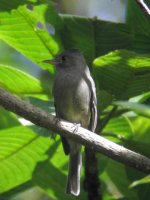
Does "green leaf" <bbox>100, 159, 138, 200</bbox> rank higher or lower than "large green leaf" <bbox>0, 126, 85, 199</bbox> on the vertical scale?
lower

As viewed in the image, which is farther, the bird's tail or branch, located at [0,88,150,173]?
the bird's tail

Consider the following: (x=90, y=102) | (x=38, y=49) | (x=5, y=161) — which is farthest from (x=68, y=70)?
→ (x=5, y=161)

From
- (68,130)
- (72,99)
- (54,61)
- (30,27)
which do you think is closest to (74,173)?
(72,99)

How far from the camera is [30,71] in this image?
20.7ft

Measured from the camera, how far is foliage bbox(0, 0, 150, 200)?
382cm

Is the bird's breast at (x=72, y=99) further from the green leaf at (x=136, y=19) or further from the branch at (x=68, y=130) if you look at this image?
the branch at (x=68, y=130)

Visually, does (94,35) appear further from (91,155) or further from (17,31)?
(91,155)

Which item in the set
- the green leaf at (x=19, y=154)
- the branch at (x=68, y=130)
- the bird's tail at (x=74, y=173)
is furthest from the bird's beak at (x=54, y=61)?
the branch at (x=68, y=130)

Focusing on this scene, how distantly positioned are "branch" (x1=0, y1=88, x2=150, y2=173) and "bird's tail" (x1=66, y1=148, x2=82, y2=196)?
0.67 m

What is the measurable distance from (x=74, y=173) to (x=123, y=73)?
98cm

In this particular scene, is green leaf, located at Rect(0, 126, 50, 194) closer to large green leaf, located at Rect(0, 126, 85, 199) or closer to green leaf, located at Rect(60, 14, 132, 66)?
large green leaf, located at Rect(0, 126, 85, 199)

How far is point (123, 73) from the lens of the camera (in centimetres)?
371

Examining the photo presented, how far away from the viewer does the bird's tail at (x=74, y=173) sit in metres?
3.99

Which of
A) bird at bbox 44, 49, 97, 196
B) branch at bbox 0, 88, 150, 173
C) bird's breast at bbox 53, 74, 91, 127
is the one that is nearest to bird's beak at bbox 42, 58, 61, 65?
bird at bbox 44, 49, 97, 196
